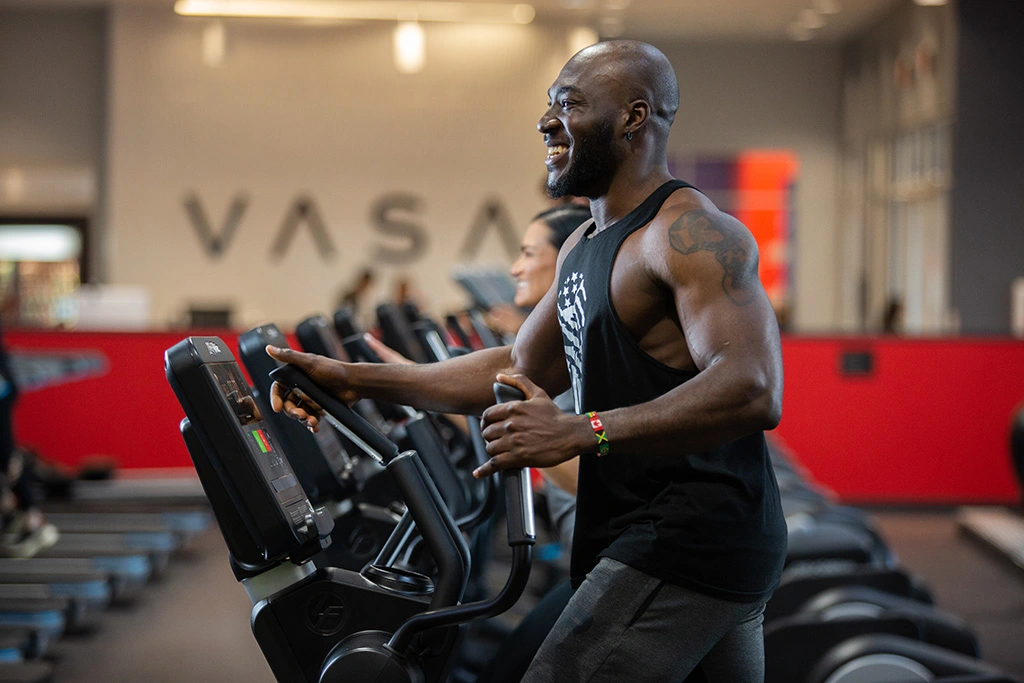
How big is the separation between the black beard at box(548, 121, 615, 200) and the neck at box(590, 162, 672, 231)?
3 centimetres

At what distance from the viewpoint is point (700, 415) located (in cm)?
139

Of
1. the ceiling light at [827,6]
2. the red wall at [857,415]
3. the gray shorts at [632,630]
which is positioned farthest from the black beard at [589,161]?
the ceiling light at [827,6]

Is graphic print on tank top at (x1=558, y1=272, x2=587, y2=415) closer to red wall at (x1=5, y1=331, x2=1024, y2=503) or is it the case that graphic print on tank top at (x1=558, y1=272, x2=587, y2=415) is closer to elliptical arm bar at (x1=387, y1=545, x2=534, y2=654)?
elliptical arm bar at (x1=387, y1=545, x2=534, y2=654)

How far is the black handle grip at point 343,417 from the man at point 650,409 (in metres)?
0.32

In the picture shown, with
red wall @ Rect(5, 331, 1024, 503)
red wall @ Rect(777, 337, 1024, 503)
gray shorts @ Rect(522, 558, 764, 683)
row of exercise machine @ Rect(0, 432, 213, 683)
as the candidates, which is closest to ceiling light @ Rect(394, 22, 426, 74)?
red wall @ Rect(5, 331, 1024, 503)

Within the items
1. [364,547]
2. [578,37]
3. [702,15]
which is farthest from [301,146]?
[364,547]

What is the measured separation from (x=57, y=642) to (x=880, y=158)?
36.2ft

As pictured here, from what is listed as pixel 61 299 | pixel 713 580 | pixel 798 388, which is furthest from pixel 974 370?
pixel 61 299

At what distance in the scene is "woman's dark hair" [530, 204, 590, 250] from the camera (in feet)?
9.21

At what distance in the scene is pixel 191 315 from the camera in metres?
8.68

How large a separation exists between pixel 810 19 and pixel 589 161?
11468 mm

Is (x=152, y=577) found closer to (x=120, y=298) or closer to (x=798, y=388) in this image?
(x=120, y=298)

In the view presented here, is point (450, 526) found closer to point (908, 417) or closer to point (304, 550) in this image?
point (304, 550)

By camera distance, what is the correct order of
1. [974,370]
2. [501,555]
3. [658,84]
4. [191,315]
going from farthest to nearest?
1. [191,315]
2. [974,370]
3. [501,555]
4. [658,84]
